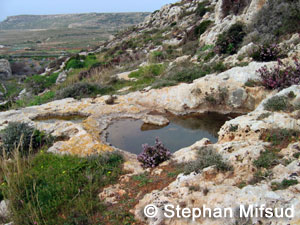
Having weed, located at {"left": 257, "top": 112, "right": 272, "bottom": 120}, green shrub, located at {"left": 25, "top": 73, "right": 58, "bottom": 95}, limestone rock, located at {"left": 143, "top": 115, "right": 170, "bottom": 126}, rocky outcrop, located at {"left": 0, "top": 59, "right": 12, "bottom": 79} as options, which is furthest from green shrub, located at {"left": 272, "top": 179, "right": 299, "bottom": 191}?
rocky outcrop, located at {"left": 0, "top": 59, "right": 12, "bottom": 79}

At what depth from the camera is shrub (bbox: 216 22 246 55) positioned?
41.3ft

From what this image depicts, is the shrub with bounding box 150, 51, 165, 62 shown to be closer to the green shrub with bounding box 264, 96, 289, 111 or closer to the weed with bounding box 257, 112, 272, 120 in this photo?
the green shrub with bounding box 264, 96, 289, 111

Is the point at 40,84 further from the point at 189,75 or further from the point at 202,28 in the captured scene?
the point at 189,75

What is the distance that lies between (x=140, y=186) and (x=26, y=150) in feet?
12.8

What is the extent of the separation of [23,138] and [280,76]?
26.9ft

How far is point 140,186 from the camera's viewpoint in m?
4.69

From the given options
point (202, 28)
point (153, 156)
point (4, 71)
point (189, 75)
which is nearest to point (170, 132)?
point (153, 156)

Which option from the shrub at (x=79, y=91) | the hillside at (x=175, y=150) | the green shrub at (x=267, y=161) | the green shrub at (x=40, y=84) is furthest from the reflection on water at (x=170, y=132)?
the green shrub at (x=40, y=84)

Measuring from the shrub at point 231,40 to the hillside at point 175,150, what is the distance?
321 millimetres

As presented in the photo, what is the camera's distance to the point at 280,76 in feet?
25.8

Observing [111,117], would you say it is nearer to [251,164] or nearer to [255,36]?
[251,164]

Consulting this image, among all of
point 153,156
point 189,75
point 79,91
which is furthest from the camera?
point 79,91

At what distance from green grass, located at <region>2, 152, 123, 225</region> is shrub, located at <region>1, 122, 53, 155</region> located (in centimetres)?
92

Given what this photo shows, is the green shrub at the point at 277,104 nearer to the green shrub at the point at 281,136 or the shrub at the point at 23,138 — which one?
the green shrub at the point at 281,136
